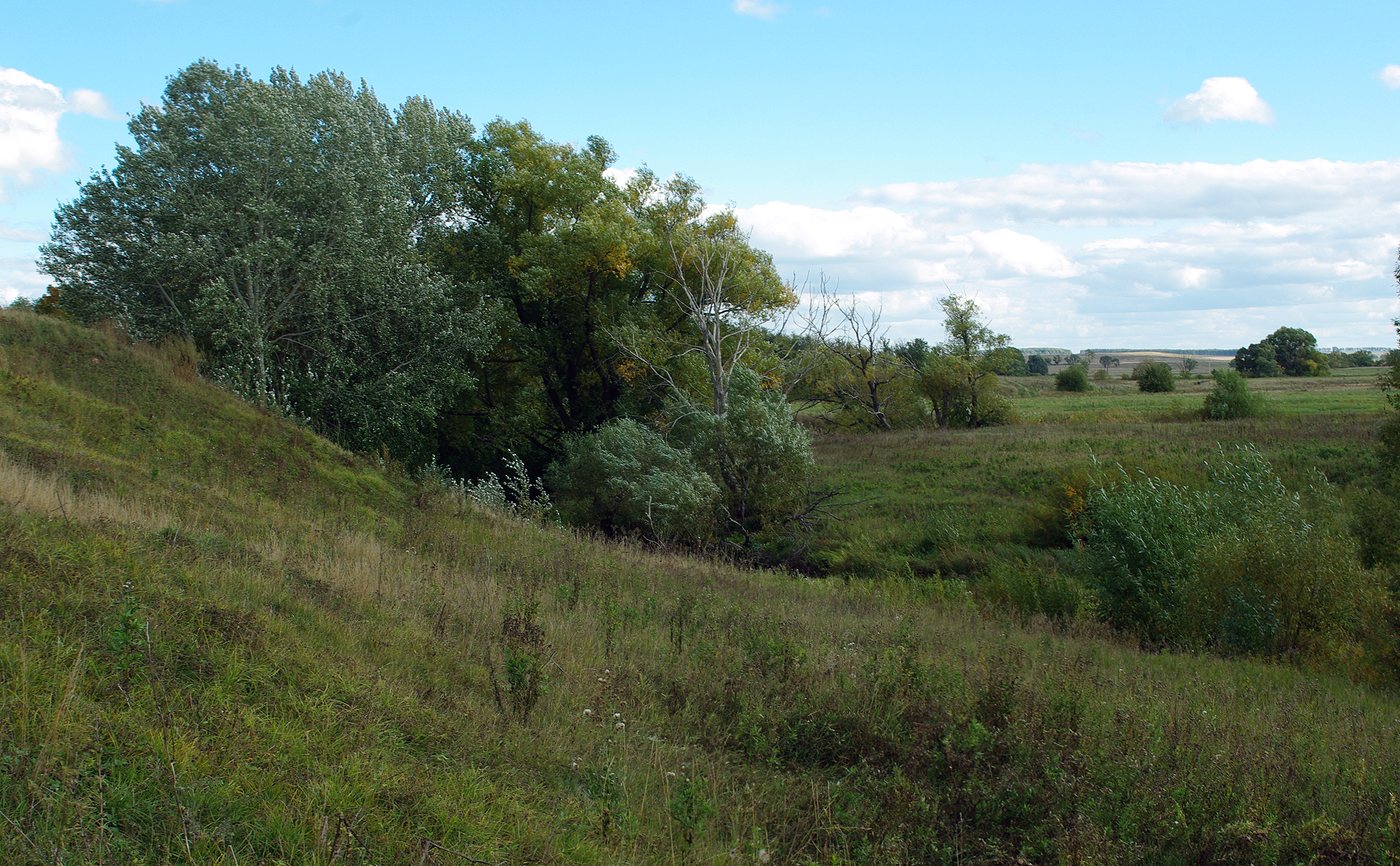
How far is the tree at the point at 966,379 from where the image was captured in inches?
1925

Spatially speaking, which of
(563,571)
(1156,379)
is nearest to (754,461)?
(563,571)

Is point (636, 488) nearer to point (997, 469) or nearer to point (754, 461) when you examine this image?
point (754, 461)

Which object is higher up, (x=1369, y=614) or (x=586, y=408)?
(x=586, y=408)

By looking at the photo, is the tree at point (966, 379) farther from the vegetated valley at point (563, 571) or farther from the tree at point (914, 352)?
the vegetated valley at point (563, 571)

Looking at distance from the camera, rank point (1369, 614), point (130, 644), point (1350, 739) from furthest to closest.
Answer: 1. point (1369, 614)
2. point (1350, 739)
3. point (130, 644)

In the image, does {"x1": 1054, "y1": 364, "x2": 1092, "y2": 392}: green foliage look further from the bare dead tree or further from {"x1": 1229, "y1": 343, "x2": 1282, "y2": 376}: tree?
the bare dead tree

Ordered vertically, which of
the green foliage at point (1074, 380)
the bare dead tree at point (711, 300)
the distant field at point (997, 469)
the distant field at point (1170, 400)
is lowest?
the distant field at point (997, 469)

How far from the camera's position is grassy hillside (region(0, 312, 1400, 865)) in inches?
155

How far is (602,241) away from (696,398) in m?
5.66

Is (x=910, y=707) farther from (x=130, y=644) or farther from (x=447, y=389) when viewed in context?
(x=447, y=389)

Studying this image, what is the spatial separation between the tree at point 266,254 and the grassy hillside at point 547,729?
12257 millimetres

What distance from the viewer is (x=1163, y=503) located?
53.9 feet

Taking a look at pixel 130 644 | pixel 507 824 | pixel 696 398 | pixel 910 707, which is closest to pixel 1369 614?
pixel 910 707

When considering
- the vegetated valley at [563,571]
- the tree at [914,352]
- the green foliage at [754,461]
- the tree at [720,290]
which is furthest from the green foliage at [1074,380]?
the green foliage at [754,461]
